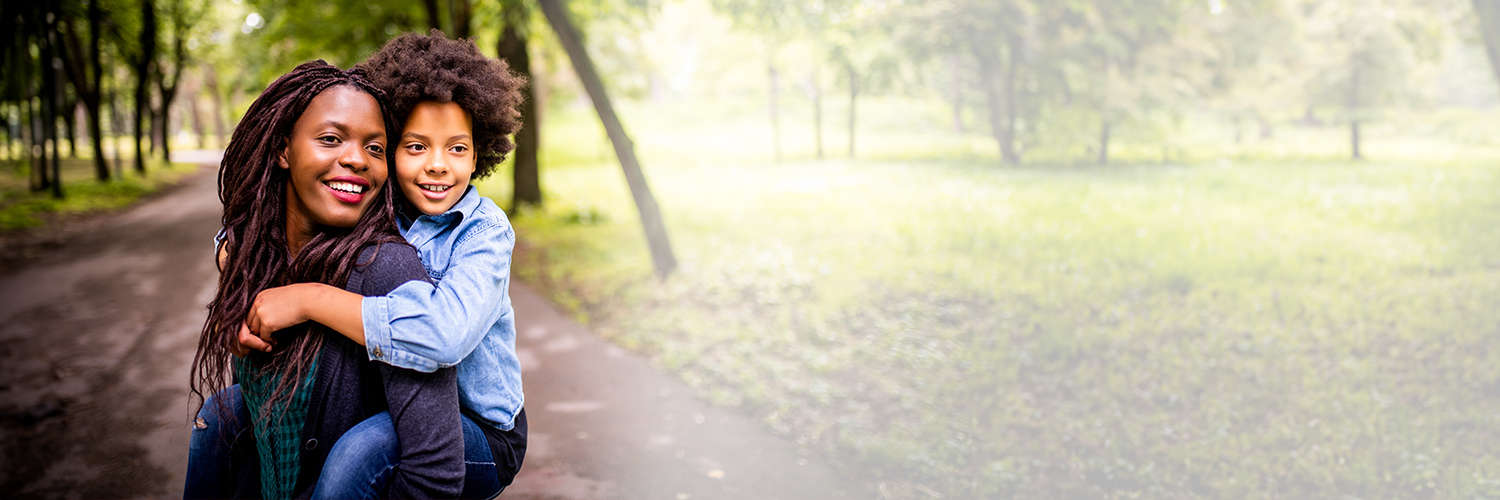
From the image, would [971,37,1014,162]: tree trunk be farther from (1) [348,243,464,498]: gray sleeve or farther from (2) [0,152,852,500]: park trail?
(1) [348,243,464,498]: gray sleeve

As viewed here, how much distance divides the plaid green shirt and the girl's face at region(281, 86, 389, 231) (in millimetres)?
291

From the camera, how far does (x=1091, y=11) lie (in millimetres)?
5551

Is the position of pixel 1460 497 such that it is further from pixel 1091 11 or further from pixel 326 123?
pixel 326 123

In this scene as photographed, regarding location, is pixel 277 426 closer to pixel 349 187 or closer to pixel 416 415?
pixel 416 415

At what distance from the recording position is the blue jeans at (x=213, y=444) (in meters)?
1.55

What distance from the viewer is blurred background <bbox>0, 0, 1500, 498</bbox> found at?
3732mm

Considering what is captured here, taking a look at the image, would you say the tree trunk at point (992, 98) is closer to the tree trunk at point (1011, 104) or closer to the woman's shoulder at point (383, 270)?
the tree trunk at point (1011, 104)

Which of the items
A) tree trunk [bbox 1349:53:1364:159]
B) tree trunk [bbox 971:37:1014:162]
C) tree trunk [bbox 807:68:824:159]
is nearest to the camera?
tree trunk [bbox 1349:53:1364:159]

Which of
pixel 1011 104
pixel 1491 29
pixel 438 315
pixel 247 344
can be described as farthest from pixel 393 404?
pixel 1491 29

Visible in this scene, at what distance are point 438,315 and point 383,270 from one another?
0.52ft

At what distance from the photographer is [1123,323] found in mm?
4645

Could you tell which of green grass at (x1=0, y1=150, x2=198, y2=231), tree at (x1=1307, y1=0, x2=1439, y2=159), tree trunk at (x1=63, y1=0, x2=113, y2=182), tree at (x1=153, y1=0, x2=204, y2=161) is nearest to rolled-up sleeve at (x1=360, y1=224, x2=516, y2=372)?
tree at (x1=1307, y1=0, x2=1439, y2=159)

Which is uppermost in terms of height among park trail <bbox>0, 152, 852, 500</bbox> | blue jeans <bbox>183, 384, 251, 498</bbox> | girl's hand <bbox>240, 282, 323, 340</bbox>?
girl's hand <bbox>240, 282, 323, 340</bbox>

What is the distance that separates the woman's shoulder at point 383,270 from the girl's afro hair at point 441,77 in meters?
0.27
